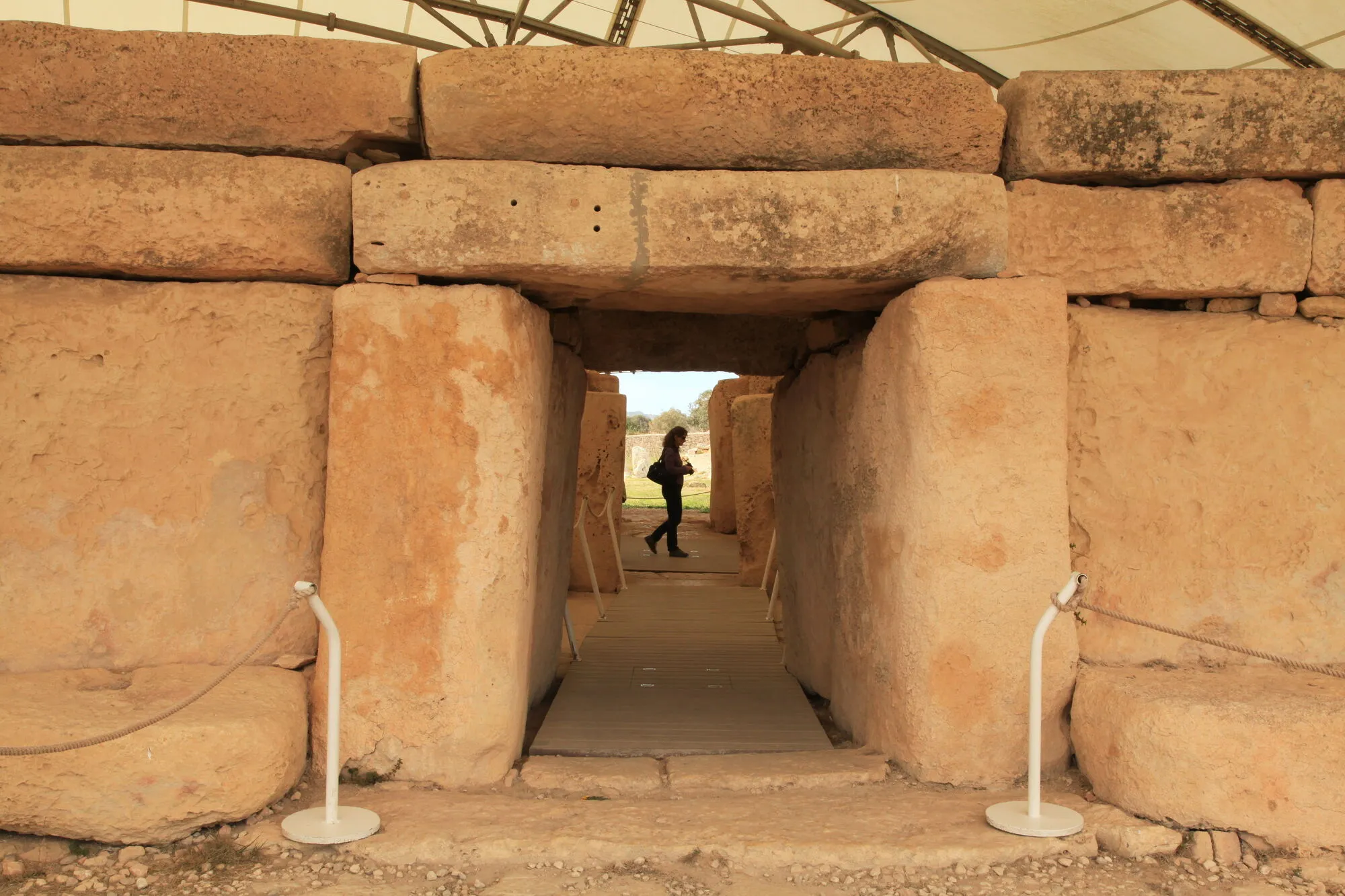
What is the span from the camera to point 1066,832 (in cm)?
291

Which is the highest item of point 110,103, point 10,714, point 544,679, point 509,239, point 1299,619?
point 110,103

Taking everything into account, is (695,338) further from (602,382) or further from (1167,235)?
(602,382)

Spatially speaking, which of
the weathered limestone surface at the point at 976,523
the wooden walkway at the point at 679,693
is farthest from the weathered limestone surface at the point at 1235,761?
the wooden walkway at the point at 679,693

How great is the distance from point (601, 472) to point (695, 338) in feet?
12.6

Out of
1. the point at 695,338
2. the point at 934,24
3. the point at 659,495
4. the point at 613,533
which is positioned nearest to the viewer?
the point at 695,338

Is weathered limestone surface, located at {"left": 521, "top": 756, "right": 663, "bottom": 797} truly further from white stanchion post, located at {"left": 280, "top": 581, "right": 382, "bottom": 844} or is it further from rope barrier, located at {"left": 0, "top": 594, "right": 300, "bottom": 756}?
rope barrier, located at {"left": 0, "top": 594, "right": 300, "bottom": 756}

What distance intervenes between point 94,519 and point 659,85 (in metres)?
2.28

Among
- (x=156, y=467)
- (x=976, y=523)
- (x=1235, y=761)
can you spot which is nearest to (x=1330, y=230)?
(x=976, y=523)

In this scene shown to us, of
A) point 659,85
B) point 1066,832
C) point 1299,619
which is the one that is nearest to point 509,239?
point 659,85

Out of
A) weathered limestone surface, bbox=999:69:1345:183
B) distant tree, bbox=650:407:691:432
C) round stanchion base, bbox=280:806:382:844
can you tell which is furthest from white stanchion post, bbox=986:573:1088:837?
distant tree, bbox=650:407:691:432

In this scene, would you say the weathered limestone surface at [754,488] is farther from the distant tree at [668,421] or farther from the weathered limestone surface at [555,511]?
the distant tree at [668,421]

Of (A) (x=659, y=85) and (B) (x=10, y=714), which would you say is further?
(A) (x=659, y=85)

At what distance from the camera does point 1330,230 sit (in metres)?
3.53

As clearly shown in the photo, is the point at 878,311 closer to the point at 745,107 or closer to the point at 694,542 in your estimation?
the point at 745,107
